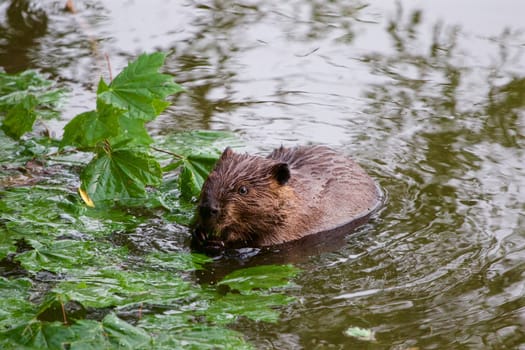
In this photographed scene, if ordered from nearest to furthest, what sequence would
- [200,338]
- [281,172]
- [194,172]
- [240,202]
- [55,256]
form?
[200,338] → [55,256] → [240,202] → [281,172] → [194,172]

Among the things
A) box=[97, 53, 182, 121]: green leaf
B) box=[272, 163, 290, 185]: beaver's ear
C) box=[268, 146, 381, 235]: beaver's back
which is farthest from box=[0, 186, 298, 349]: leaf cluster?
box=[268, 146, 381, 235]: beaver's back

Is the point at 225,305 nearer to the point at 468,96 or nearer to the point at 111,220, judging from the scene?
the point at 111,220

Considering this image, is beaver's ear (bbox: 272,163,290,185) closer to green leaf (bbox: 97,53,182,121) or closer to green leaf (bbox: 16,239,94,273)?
green leaf (bbox: 97,53,182,121)

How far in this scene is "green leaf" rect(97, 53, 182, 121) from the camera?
514 cm

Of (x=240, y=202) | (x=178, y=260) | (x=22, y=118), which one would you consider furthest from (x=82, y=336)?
(x=22, y=118)

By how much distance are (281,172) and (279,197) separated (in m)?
0.16

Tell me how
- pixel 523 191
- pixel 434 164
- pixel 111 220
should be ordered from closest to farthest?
pixel 111 220
pixel 523 191
pixel 434 164

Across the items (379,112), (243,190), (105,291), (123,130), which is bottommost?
(379,112)

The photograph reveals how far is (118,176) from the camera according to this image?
5.38 metres

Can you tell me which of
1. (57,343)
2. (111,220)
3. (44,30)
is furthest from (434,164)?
(44,30)

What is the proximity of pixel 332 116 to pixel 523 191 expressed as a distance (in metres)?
1.71

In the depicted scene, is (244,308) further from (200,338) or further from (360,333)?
(360,333)

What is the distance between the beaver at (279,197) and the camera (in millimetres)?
5531

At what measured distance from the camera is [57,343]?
12.9ft
